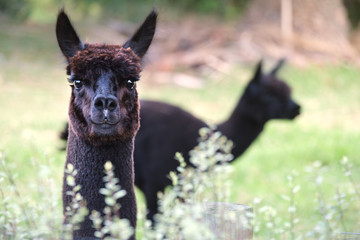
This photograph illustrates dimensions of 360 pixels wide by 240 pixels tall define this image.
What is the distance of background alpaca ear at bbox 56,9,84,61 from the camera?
3.28 meters

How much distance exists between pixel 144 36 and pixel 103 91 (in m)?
0.55

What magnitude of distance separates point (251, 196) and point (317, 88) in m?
8.85

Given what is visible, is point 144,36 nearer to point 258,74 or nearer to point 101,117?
point 101,117

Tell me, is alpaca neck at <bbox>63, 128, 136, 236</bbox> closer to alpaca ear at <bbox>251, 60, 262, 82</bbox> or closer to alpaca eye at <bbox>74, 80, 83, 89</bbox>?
alpaca eye at <bbox>74, 80, 83, 89</bbox>

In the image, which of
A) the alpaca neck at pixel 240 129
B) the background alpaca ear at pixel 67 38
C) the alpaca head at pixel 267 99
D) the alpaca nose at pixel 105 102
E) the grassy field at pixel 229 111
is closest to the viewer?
the alpaca nose at pixel 105 102

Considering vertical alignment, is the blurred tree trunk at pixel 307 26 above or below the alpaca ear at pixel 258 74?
above

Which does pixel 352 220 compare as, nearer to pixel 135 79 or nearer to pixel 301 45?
pixel 135 79

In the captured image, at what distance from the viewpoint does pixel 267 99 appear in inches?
263

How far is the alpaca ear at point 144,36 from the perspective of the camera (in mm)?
3408

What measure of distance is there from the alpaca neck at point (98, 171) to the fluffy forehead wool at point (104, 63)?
34cm

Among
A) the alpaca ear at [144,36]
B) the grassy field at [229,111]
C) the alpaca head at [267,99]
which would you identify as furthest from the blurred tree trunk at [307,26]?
the alpaca ear at [144,36]

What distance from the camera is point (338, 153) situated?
8594 mm

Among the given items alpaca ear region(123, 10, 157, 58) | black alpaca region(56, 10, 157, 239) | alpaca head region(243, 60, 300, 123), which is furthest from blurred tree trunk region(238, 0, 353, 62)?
black alpaca region(56, 10, 157, 239)

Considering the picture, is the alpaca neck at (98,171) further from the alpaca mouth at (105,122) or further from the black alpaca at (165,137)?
the black alpaca at (165,137)
